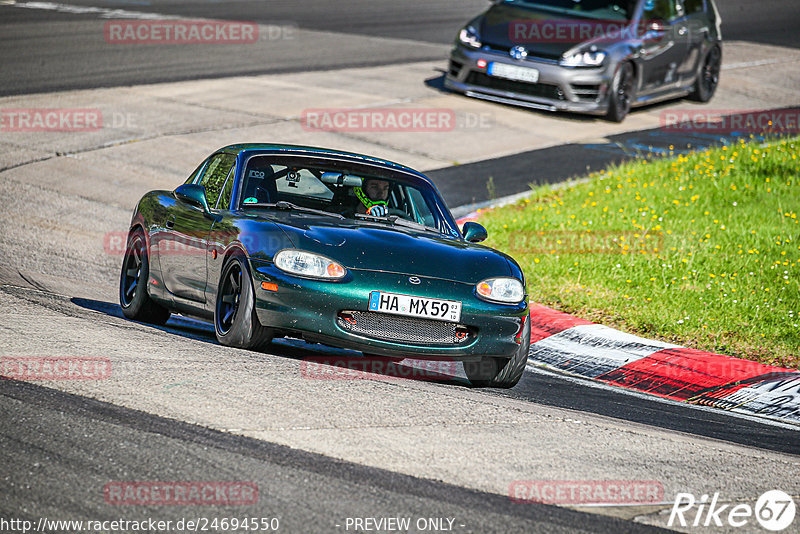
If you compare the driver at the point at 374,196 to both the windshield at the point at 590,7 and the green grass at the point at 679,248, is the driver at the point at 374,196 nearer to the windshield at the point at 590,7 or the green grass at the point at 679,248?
the green grass at the point at 679,248

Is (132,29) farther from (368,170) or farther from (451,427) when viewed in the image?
(451,427)

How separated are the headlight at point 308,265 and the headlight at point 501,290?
0.84 metres

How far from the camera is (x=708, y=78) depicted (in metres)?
20.1

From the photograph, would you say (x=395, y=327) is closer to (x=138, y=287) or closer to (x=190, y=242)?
(x=190, y=242)

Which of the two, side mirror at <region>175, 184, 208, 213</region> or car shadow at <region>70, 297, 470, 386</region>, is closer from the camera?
car shadow at <region>70, 297, 470, 386</region>

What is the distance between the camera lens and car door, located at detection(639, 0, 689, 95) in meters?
18.0

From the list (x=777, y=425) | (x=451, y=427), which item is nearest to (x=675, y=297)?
(x=777, y=425)

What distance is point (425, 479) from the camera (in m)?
4.65
